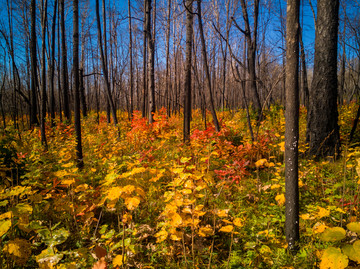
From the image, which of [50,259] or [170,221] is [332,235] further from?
[50,259]

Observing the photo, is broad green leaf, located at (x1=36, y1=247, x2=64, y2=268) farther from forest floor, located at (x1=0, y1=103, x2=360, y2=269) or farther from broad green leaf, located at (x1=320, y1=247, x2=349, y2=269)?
broad green leaf, located at (x1=320, y1=247, x2=349, y2=269)

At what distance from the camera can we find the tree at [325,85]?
3.27 m

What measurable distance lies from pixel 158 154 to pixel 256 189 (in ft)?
7.38

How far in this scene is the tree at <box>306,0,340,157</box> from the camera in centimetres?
327

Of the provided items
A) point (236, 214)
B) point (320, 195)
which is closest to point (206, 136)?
point (236, 214)

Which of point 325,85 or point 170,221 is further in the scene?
point 325,85

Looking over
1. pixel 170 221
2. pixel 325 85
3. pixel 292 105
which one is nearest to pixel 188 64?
pixel 325 85

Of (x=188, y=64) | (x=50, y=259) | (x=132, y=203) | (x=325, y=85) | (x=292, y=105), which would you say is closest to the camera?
(x=50, y=259)

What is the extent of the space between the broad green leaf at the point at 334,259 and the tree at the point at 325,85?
3.07 metres

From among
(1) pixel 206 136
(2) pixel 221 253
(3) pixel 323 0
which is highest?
(3) pixel 323 0

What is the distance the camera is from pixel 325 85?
338 centimetres

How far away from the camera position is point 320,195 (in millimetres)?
2387

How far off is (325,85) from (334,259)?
11.9 ft

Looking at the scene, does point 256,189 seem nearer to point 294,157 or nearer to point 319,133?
point 294,157
